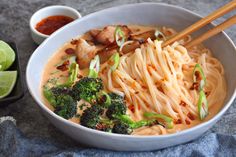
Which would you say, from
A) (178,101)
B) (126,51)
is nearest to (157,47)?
(126,51)

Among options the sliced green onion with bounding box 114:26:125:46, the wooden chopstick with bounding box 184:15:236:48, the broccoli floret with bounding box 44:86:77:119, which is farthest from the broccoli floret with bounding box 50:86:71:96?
the wooden chopstick with bounding box 184:15:236:48

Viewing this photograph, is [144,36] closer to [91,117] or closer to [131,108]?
[131,108]

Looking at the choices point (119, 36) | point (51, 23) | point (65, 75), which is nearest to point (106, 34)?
point (119, 36)

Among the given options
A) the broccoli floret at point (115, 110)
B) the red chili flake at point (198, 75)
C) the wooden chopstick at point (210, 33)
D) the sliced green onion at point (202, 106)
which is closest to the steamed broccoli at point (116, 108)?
the broccoli floret at point (115, 110)

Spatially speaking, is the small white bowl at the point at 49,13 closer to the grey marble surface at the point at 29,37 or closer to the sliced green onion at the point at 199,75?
the grey marble surface at the point at 29,37

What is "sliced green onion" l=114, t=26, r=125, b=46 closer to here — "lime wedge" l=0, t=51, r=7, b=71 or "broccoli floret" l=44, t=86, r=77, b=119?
"broccoli floret" l=44, t=86, r=77, b=119
